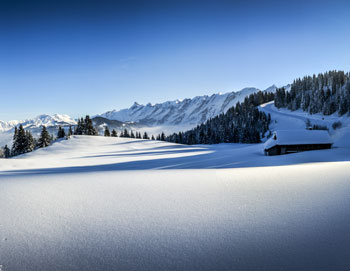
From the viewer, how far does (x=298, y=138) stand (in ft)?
111

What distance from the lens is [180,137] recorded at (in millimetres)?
100000

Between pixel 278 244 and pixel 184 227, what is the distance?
2029 mm

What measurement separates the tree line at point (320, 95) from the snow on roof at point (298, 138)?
68.0 metres

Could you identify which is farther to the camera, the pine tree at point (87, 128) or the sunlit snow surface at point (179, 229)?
the pine tree at point (87, 128)

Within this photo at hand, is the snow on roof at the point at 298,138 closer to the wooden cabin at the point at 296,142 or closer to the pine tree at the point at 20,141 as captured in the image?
the wooden cabin at the point at 296,142

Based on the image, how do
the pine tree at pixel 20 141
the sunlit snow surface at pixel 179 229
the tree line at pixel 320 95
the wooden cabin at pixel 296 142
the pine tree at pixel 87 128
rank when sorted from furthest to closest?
the tree line at pixel 320 95, the pine tree at pixel 87 128, the pine tree at pixel 20 141, the wooden cabin at pixel 296 142, the sunlit snow surface at pixel 179 229

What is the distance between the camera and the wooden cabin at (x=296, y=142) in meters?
33.5

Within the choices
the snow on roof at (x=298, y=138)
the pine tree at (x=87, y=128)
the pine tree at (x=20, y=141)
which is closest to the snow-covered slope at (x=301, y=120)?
the snow on roof at (x=298, y=138)

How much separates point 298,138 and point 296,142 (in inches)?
41.7

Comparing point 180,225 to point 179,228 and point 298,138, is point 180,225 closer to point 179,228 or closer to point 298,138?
point 179,228

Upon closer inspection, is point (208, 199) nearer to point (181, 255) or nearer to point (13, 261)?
point (181, 255)

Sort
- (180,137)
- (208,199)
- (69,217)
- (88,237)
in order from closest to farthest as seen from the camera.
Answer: (88,237) < (69,217) < (208,199) < (180,137)

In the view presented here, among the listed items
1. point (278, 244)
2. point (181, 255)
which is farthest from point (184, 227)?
point (278, 244)

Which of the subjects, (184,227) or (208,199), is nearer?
(184,227)
